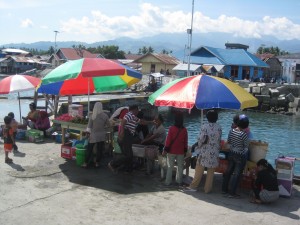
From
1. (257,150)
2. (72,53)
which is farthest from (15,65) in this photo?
(257,150)

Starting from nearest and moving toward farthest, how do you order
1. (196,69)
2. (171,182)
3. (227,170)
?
1. (227,170)
2. (171,182)
3. (196,69)

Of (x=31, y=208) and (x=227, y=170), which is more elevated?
(x=227, y=170)

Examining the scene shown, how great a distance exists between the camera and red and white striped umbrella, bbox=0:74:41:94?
11109 mm

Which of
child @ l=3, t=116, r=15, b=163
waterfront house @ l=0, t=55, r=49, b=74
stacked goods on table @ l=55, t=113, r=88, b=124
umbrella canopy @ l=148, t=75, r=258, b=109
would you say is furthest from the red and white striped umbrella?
waterfront house @ l=0, t=55, r=49, b=74

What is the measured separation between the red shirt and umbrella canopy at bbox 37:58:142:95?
2.28 m

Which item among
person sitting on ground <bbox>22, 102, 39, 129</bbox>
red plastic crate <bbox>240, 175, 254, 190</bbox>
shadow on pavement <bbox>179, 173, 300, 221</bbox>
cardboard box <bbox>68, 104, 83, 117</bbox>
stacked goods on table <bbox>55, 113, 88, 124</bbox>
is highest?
cardboard box <bbox>68, 104, 83, 117</bbox>

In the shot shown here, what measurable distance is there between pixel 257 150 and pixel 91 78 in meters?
5.66

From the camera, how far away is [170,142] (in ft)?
24.2

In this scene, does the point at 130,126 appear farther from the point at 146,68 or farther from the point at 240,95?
the point at 146,68

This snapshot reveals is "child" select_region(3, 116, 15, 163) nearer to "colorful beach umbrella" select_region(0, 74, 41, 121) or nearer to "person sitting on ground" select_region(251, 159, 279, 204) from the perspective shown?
"colorful beach umbrella" select_region(0, 74, 41, 121)

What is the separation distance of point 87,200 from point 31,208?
39.8 inches

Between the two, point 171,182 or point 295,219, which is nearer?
point 295,219

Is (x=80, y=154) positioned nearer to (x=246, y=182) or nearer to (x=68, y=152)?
(x=68, y=152)

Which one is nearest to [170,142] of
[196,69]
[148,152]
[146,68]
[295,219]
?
[148,152]
